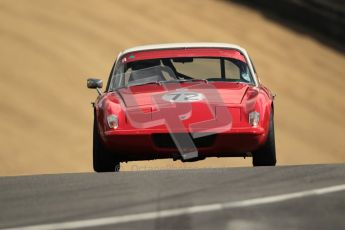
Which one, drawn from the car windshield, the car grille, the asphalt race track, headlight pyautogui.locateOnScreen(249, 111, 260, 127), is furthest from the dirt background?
the asphalt race track

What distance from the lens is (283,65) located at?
21.1 m

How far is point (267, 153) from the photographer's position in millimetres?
9820

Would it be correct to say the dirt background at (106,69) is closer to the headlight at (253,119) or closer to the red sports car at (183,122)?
the red sports car at (183,122)

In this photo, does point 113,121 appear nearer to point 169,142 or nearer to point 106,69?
point 169,142

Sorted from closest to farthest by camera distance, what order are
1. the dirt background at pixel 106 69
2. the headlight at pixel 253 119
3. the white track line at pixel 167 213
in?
the white track line at pixel 167 213 < the headlight at pixel 253 119 < the dirt background at pixel 106 69

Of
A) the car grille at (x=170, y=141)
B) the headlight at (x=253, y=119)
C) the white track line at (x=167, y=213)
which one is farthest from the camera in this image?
the headlight at (x=253, y=119)

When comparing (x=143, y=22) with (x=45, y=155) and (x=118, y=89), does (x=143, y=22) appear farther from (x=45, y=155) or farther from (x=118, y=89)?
(x=118, y=89)

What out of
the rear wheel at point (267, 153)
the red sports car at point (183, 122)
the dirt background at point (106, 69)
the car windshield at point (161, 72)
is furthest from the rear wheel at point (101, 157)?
the dirt background at point (106, 69)

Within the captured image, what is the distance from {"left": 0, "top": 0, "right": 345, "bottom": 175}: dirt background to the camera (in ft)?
51.6

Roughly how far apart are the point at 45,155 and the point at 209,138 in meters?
6.27

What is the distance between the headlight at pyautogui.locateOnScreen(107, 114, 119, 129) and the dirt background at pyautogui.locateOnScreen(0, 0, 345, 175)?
4930mm

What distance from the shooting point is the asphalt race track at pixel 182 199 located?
604cm

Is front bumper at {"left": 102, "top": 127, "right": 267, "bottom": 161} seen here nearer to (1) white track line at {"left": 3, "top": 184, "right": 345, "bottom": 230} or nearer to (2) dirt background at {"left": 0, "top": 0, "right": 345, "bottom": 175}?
(1) white track line at {"left": 3, "top": 184, "right": 345, "bottom": 230}

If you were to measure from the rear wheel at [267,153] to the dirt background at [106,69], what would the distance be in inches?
202
